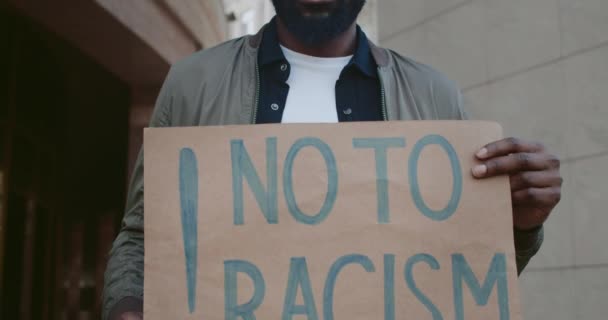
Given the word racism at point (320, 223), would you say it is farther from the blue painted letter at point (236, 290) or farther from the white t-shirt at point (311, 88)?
the white t-shirt at point (311, 88)

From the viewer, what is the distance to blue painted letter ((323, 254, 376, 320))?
1.58 metres

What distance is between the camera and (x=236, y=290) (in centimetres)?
158

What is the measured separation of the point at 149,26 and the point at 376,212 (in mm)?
5098

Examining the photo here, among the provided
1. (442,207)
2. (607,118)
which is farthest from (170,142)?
(607,118)

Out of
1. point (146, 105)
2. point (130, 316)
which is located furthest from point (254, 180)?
point (146, 105)

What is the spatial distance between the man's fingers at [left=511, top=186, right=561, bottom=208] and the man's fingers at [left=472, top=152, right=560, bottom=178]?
5 cm

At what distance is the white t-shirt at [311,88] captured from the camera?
1.86 metres

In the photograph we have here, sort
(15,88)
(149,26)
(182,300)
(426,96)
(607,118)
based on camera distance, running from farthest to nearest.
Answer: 1. (15,88)
2. (149,26)
3. (607,118)
4. (426,96)
5. (182,300)

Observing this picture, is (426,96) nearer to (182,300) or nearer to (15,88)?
(182,300)

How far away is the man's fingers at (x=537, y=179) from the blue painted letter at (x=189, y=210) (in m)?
0.66

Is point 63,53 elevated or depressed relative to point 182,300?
elevated

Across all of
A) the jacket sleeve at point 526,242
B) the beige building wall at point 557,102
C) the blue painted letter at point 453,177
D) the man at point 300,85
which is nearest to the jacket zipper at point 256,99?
the man at point 300,85

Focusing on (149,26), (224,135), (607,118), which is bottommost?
(224,135)

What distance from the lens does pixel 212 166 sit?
165 centimetres
